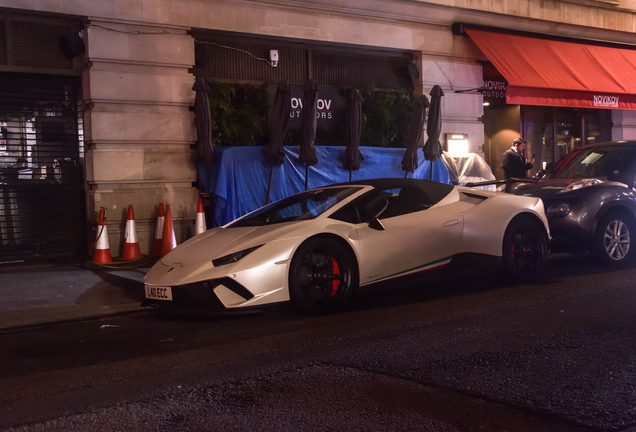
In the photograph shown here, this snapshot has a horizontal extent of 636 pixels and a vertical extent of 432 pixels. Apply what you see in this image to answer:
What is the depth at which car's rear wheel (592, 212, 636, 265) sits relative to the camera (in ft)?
29.6

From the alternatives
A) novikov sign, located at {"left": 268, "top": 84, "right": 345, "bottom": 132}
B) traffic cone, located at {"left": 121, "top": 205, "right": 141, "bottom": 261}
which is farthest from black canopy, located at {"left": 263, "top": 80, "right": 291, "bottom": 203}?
traffic cone, located at {"left": 121, "top": 205, "right": 141, "bottom": 261}

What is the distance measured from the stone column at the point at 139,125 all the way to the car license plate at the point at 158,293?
5.06m

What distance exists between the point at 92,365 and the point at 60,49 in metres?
8.02

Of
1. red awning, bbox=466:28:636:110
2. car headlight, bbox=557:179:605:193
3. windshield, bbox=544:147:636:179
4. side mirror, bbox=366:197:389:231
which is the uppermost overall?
red awning, bbox=466:28:636:110

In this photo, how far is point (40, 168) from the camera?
11219mm

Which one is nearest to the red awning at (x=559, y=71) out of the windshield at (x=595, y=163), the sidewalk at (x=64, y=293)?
the windshield at (x=595, y=163)

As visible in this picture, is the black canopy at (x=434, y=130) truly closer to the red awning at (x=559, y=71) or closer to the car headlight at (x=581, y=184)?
the red awning at (x=559, y=71)

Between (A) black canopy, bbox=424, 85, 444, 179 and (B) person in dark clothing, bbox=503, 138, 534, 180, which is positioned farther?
(B) person in dark clothing, bbox=503, 138, 534, 180

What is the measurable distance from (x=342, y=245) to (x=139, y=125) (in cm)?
636

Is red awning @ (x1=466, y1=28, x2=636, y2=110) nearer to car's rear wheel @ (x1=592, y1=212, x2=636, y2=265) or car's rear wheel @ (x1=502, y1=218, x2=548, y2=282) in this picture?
car's rear wheel @ (x1=592, y1=212, x2=636, y2=265)

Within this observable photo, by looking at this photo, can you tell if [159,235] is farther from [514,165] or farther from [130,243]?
[514,165]

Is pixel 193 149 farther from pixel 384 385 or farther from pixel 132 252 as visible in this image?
pixel 384 385

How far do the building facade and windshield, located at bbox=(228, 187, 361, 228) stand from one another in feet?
15.7

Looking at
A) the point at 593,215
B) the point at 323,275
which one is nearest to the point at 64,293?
the point at 323,275
